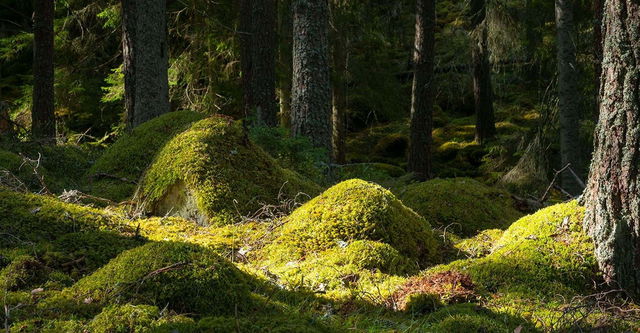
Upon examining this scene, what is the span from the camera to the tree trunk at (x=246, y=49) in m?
13.6

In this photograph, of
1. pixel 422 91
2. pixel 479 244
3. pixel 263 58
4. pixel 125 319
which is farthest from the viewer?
pixel 263 58

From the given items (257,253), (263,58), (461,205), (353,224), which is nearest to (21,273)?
(257,253)

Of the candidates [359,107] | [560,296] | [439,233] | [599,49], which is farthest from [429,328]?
[359,107]

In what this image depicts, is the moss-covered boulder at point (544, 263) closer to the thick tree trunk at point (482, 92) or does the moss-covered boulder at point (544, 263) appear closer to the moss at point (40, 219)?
the moss at point (40, 219)

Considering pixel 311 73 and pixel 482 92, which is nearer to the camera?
pixel 311 73

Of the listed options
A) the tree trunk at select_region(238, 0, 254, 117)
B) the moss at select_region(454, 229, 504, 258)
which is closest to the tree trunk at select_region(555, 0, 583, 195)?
the moss at select_region(454, 229, 504, 258)

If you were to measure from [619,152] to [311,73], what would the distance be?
20.0 feet

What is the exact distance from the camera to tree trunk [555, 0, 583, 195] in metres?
11.2

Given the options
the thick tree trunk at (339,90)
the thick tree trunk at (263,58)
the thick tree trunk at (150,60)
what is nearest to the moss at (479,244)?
the thick tree trunk at (150,60)

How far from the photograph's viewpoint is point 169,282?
3295mm

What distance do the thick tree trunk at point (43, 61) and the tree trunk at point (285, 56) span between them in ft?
18.7

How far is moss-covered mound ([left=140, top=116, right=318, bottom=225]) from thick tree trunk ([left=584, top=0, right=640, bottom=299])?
2.97 m

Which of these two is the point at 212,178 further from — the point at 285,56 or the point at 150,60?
the point at 285,56

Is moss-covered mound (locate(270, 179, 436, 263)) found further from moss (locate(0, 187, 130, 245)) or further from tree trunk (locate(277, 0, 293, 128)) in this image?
tree trunk (locate(277, 0, 293, 128))
